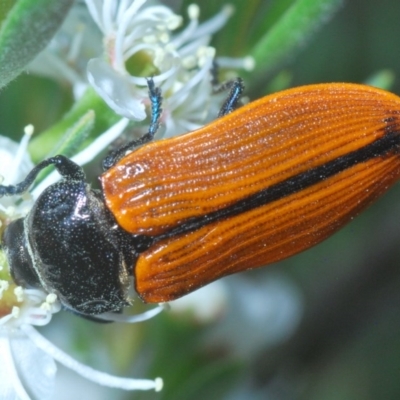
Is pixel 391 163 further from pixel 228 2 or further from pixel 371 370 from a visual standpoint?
pixel 371 370

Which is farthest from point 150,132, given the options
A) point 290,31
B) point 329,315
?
point 329,315

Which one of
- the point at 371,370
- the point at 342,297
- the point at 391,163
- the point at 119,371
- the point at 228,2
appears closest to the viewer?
the point at 391,163

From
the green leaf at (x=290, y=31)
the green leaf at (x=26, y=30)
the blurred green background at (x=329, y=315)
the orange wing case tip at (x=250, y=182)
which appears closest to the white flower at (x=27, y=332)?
the orange wing case tip at (x=250, y=182)

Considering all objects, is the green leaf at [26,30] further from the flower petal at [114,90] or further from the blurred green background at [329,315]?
the blurred green background at [329,315]

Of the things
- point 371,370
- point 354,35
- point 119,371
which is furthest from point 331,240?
point 119,371

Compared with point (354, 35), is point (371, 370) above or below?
below

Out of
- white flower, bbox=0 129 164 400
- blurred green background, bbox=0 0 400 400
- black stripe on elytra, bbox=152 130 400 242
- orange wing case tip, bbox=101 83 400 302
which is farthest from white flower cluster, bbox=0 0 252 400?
blurred green background, bbox=0 0 400 400

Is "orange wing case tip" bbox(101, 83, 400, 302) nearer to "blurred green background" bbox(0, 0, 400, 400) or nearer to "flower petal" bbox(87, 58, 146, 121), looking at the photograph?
Result: "flower petal" bbox(87, 58, 146, 121)
